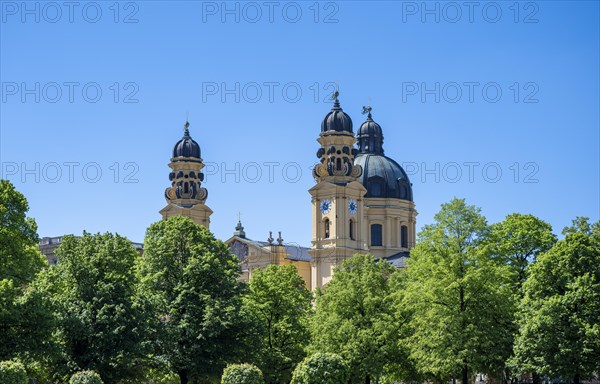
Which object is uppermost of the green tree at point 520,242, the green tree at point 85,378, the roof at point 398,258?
the roof at point 398,258

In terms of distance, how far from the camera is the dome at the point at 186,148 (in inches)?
5822

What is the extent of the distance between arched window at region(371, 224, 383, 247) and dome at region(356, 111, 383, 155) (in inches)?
487

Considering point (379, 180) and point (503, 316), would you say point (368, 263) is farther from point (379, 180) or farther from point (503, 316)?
point (379, 180)

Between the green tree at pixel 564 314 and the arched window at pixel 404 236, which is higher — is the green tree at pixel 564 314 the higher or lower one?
the lower one

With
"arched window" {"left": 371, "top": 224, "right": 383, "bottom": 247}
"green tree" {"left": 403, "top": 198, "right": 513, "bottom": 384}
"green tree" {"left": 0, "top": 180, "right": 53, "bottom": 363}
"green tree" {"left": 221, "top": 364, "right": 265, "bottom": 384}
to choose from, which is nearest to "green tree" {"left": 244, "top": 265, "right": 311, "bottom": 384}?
"green tree" {"left": 403, "top": 198, "right": 513, "bottom": 384}

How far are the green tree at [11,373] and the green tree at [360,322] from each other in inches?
1066

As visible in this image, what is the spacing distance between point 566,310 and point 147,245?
2701 cm

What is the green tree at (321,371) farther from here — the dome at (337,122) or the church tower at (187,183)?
the church tower at (187,183)

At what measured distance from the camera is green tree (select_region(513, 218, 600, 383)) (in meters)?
56.6

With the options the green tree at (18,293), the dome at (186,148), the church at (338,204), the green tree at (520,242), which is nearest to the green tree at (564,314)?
the green tree at (520,242)

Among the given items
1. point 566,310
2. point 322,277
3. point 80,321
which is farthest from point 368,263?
point 322,277

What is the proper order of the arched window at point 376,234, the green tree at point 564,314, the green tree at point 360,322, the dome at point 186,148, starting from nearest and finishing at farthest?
1. the green tree at point 564,314
2. the green tree at point 360,322
3. the arched window at point 376,234
4. the dome at point 186,148

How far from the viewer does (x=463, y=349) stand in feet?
201

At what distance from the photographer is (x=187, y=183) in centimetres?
14638
